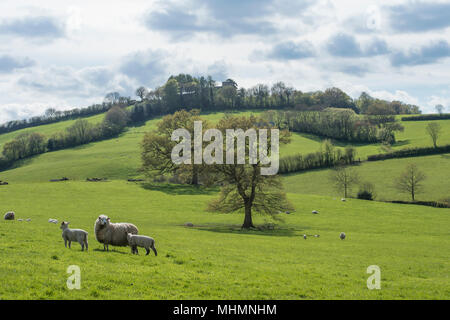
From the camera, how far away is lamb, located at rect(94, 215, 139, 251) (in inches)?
853

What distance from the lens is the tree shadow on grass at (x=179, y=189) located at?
69.7 m

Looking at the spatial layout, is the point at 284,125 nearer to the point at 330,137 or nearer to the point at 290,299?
the point at 330,137

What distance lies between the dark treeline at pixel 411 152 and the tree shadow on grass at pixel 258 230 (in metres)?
71.3

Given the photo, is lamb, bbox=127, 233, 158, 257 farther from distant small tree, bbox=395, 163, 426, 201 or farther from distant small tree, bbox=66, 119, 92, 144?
distant small tree, bbox=66, 119, 92, 144

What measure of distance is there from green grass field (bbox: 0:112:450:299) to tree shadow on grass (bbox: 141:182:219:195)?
214 millimetres

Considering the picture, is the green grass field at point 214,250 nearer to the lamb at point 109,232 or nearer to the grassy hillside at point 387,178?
the lamb at point 109,232

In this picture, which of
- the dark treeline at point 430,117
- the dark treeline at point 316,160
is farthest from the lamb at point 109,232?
the dark treeline at point 430,117

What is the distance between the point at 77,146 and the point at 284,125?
265 feet

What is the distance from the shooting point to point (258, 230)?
42.8 m

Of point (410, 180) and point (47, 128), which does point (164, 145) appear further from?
point (47, 128)

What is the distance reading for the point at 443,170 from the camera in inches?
3691

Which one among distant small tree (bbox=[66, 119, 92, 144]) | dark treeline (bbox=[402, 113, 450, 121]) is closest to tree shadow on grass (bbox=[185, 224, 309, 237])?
distant small tree (bbox=[66, 119, 92, 144])

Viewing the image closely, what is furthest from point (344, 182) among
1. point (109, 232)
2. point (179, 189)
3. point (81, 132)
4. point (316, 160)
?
point (81, 132)
